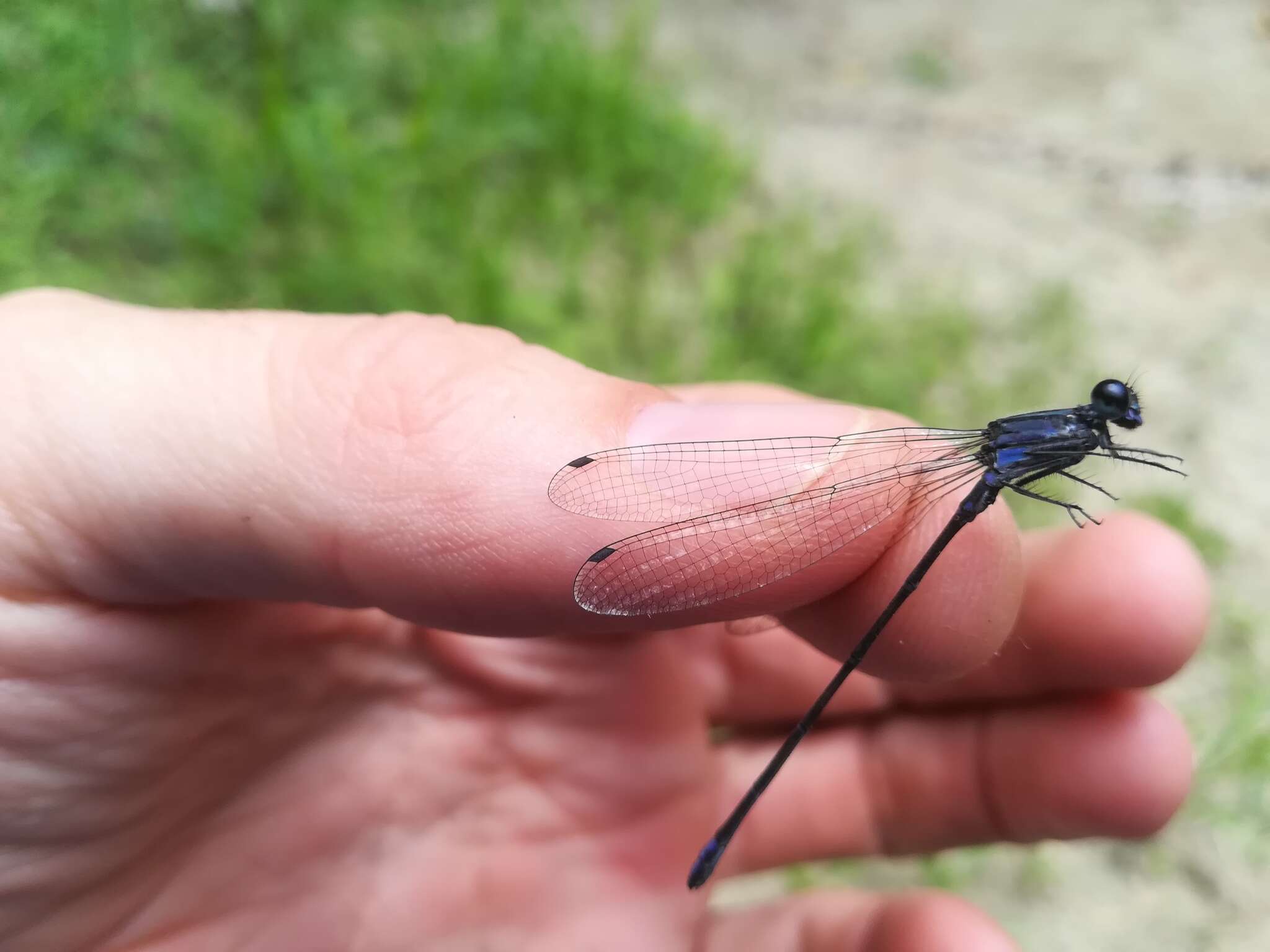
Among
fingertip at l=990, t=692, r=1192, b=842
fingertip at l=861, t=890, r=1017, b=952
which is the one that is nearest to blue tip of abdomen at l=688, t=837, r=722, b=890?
fingertip at l=861, t=890, r=1017, b=952

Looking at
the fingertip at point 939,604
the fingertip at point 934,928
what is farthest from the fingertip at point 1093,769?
the fingertip at point 939,604

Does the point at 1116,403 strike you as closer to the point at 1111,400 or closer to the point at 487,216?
the point at 1111,400

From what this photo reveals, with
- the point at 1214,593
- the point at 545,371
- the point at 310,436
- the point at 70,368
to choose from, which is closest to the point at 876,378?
the point at 1214,593

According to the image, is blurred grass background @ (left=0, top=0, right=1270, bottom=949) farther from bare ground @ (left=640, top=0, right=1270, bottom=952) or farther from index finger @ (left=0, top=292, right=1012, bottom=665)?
index finger @ (left=0, top=292, right=1012, bottom=665)

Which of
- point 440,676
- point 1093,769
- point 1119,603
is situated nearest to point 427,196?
point 440,676

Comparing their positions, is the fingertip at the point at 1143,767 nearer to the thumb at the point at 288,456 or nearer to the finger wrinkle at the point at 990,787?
the finger wrinkle at the point at 990,787

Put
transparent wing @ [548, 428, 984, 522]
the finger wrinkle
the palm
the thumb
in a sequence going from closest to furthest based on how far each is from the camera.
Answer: the thumb < transparent wing @ [548, 428, 984, 522] < the palm < the finger wrinkle

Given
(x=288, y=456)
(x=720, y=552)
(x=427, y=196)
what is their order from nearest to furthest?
1. (x=288, y=456)
2. (x=720, y=552)
3. (x=427, y=196)
